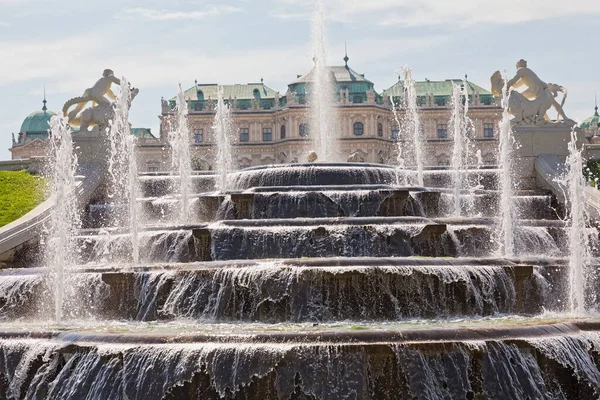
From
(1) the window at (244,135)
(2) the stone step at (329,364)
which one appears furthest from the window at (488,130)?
(2) the stone step at (329,364)

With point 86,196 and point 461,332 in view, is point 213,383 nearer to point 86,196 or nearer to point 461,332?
point 461,332

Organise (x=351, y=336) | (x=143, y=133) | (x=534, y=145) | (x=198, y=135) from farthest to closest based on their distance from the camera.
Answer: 1. (x=143, y=133)
2. (x=198, y=135)
3. (x=534, y=145)
4. (x=351, y=336)

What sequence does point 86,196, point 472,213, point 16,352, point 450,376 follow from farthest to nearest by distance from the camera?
point 86,196 → point 472,213 → point 16,352 → point 450,376

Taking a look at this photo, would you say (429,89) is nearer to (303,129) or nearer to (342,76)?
(342,76)

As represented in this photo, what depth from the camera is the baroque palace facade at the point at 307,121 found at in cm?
9250

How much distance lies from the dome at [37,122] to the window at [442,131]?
141ft

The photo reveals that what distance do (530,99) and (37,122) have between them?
9168cm

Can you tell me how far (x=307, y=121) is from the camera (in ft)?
306

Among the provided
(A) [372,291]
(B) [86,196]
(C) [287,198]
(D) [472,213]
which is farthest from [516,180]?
(A) [372,291]

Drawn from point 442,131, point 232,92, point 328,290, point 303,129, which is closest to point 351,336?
point 328,290

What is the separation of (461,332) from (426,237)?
6.01 meters

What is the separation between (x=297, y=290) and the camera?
49.9ft

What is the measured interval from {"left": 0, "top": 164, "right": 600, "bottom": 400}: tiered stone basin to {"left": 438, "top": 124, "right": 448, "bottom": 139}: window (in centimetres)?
7066

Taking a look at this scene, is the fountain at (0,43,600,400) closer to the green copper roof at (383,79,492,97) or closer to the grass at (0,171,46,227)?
the grass at (0,171,46,227)
